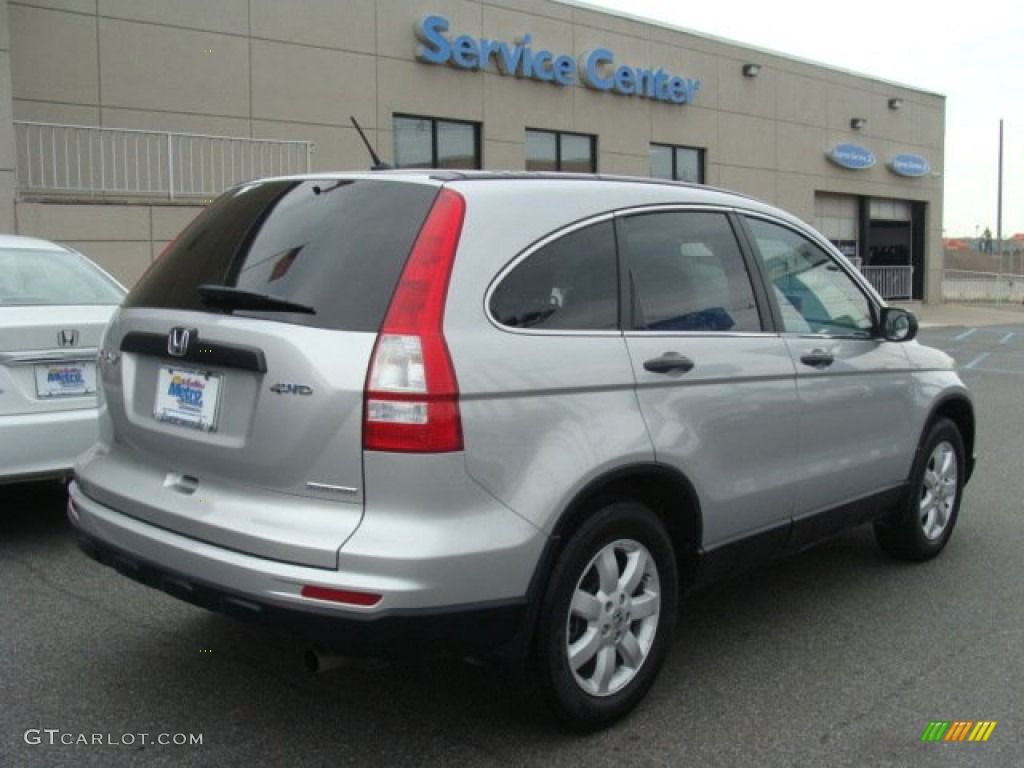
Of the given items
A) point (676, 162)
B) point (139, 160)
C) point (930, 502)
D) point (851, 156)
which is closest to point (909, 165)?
point (851, 156)

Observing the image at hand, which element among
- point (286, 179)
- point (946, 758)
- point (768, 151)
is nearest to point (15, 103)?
point (286, 179)

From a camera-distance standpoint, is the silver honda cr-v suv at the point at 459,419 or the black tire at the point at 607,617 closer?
the silver honda cr-v suv at the point at 459,419

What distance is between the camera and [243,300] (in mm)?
3033

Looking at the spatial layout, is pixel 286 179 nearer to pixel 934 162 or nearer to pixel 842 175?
pixel 842 175

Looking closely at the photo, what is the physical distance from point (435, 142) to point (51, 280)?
13443mm

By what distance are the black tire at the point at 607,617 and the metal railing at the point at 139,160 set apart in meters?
11.2

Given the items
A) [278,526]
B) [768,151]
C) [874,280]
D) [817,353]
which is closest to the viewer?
[278,526]

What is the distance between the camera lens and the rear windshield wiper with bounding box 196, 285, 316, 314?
2957 millimetres

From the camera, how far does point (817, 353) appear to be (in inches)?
165

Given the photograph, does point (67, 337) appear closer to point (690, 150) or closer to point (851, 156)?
point (690, 150)

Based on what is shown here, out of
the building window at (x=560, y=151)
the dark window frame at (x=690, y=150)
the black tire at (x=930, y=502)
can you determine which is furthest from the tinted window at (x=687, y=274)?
the dark window frame at (x=690, y=150)

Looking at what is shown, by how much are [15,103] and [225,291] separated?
12691 mm

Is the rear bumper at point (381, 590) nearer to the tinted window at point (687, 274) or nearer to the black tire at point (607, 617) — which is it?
the black tire at point (607, 617)

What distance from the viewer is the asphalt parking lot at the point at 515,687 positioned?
10.4 ft
